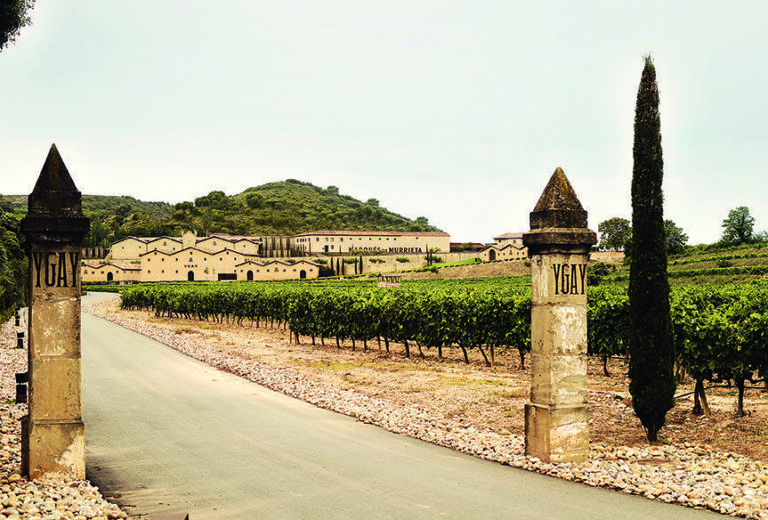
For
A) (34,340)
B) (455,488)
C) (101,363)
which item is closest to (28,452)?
(34,340)

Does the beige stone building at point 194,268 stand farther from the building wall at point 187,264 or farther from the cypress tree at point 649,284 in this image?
the cypress tree at point 649,284

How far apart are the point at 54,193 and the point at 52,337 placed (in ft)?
5.97

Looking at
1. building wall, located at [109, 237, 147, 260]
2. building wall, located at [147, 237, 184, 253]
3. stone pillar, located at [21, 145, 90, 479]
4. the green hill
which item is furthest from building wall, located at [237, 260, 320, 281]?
stone pillar, located at [21, 145, 90, 479]

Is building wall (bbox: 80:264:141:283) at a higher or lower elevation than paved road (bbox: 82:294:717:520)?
higher

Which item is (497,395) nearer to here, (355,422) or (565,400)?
(355,422)

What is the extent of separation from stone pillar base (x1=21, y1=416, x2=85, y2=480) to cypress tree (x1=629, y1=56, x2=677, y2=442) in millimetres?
8049

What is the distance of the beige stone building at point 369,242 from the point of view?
13388 centimetres

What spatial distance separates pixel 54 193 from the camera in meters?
8.02

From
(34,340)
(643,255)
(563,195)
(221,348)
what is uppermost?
(563,195)

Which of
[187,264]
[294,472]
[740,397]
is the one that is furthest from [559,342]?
[187,264]

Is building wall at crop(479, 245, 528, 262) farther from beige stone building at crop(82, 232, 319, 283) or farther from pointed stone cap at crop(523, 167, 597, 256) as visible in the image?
pointed stone cap at crop(523, 167, 597, 256)

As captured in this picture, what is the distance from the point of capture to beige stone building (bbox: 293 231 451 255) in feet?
439

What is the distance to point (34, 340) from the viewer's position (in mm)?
7824

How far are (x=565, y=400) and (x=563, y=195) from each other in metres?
2.96
